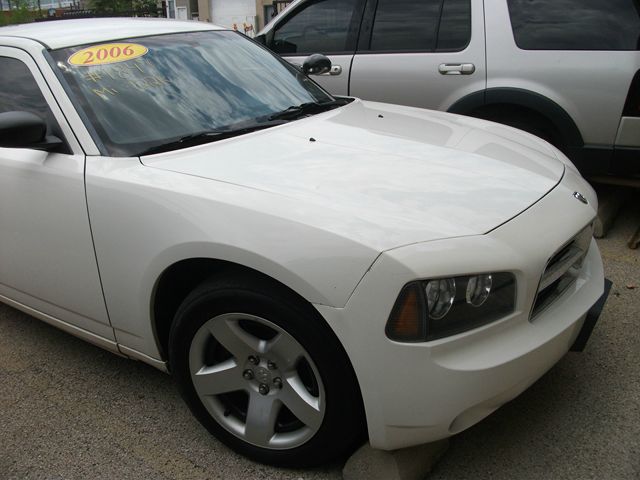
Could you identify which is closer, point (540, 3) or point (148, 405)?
point (148, 405)

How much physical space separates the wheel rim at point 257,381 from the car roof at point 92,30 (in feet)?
5.13

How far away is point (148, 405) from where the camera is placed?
2.62m

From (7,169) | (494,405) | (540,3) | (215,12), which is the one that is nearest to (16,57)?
(7,169)

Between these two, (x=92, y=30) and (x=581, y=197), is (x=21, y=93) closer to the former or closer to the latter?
(x=92, y=30)

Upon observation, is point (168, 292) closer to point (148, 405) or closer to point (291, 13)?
point (148, 405)

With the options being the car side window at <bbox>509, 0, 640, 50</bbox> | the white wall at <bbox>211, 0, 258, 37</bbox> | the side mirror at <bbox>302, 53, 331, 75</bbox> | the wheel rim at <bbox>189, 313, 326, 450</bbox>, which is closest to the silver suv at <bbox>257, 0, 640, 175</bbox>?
the car side window at <bbox>509, 0, 640, 50</bbox>

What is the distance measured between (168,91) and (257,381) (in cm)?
134

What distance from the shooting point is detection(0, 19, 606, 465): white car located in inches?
71.2

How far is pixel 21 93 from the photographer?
8.88 feet

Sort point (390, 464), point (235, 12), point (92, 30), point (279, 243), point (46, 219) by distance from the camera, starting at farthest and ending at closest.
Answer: point (235, 12), point (92, 30), point (46, 219), point (390, 464), point (279, 243)

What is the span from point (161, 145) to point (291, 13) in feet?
10.4

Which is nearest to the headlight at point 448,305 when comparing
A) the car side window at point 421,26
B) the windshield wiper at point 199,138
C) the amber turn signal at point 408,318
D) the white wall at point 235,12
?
the amber turn signal at point 408,318

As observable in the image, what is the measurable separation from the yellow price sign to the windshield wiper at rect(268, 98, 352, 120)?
69cm

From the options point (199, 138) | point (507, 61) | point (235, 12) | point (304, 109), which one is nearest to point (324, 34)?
point (507, 61)
